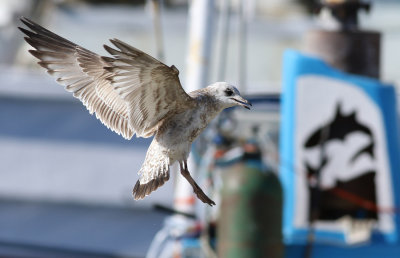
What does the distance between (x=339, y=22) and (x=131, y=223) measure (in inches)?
107

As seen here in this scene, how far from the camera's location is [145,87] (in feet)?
9.55

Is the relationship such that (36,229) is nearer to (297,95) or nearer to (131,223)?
(131,223)

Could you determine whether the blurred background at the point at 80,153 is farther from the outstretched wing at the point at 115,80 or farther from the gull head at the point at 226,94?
the gull head at the point at 226,94

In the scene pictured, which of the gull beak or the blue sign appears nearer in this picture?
the gull beak

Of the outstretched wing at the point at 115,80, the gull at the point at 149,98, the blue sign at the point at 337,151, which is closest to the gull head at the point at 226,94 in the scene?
the gull at the point at 149,98

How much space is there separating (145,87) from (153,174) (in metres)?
0.32

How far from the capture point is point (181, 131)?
9.78 feet

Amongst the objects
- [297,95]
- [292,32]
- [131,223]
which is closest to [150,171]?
[297,95]

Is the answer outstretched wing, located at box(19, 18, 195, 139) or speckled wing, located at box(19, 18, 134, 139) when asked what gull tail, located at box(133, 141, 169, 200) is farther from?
speckled wing, located at box(19, 18, 134, 139)

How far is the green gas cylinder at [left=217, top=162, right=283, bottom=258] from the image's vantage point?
15.5 ft

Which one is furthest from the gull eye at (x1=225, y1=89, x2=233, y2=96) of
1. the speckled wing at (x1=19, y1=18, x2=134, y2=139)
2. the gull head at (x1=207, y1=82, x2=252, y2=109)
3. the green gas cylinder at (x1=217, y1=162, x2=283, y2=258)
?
the green gas cylinder at (x1=217, y1=162, x2=283, y2=258)

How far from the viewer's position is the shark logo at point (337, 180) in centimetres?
520

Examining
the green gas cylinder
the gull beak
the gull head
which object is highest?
Result: the gull head

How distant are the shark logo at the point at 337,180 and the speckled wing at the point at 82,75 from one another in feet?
6.90
